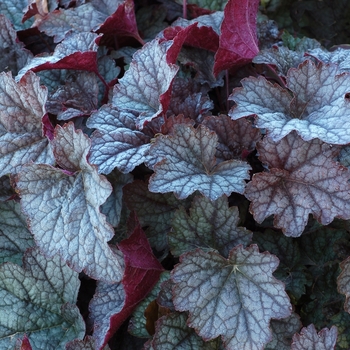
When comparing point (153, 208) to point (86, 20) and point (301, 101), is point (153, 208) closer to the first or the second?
point (301, 101)

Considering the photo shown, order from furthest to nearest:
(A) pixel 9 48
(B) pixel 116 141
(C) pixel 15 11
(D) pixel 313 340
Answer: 1. (C) pixel 15 11
2. (A) pixel 9 48
3. (B) pixel 116 141
4. (D) pixel 313 340

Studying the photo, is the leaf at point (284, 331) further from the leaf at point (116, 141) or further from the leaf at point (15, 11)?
the leaf at point (15, 11)

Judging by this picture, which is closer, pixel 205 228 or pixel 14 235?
pixel 205 228

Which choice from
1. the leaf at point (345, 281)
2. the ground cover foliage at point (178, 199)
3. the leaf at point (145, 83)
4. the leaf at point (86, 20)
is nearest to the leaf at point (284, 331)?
the ground cover foliage at point (178, 199)

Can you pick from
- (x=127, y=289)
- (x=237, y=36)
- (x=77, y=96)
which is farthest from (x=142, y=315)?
(x=237, y=36)

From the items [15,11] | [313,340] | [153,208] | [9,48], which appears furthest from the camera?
[15,11]

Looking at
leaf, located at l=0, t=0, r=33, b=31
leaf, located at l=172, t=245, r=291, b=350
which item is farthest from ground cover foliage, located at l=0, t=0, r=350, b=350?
leaf, located at l=0, t=0, r=33, b=31
